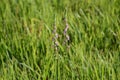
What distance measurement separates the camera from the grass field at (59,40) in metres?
1.67

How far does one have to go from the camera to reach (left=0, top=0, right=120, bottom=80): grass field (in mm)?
1665

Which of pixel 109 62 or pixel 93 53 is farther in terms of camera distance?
pixel 93 53

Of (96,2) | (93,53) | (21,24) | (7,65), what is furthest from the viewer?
(96,2)

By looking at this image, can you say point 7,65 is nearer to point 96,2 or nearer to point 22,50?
point 22,50

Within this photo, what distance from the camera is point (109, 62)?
1722mm

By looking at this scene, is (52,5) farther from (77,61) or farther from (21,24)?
(77,61)

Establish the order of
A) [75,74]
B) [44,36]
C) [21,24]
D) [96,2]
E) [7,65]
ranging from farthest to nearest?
[96,2]
[21,24]
[44,36]
[7,65]
[75,74]

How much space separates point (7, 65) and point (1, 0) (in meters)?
0.94

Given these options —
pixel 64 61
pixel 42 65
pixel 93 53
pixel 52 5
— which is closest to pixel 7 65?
pixel 42 65

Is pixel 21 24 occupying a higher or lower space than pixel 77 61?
higher

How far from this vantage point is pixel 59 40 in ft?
6.51

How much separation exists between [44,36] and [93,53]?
1.02ft

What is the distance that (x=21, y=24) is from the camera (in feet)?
7.12

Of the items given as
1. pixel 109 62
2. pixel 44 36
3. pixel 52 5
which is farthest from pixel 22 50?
pixel 52 5
